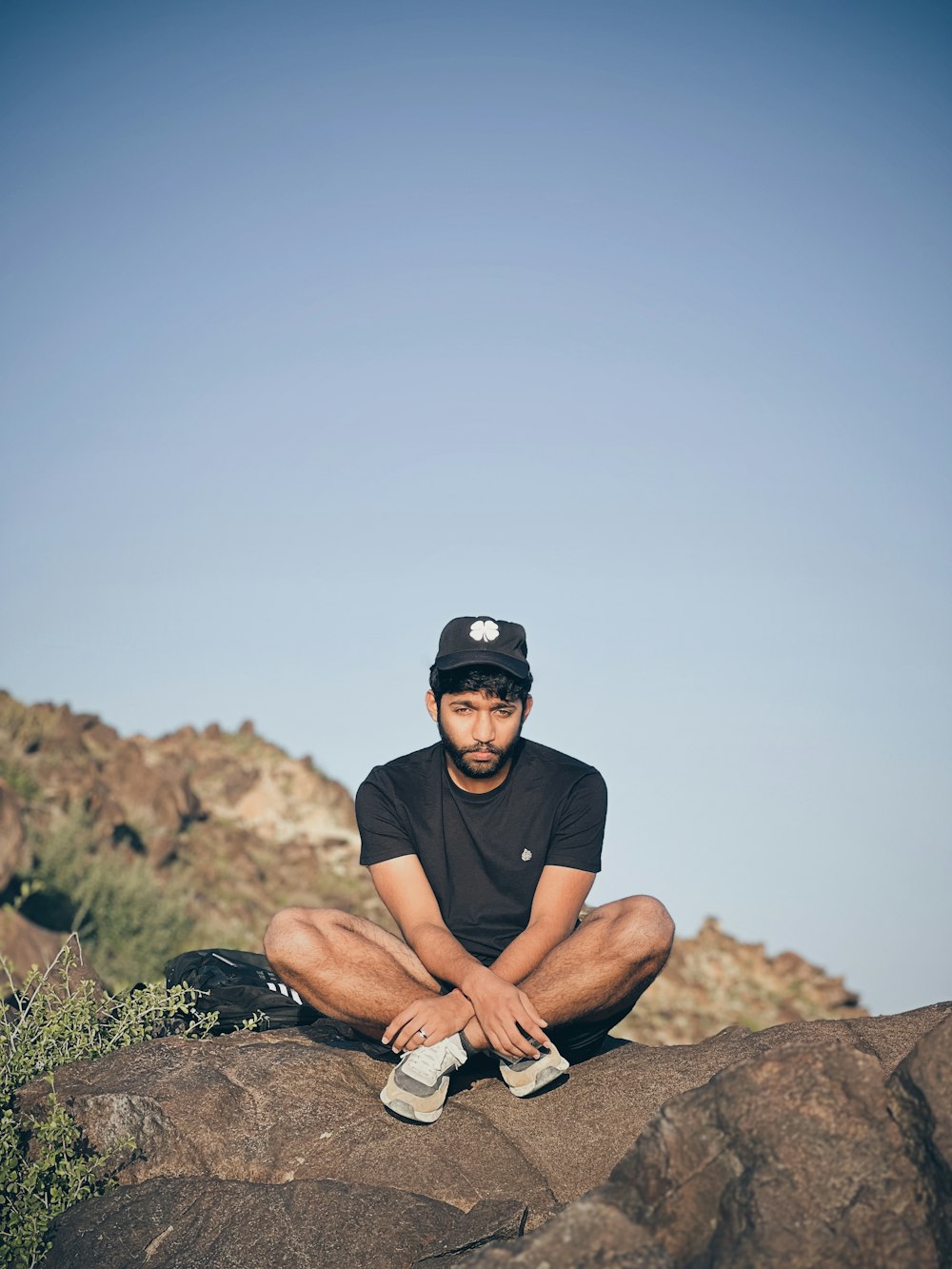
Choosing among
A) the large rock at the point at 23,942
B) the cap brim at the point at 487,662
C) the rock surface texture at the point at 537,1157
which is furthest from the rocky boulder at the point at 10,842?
the cap brim at the point at 487,662

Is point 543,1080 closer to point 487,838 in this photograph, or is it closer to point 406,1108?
point 406,1108

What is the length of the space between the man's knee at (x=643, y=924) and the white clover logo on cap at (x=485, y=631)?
4.34 ft

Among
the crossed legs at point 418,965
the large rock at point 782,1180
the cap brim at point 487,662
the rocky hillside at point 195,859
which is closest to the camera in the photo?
the large rock at point 782,1180

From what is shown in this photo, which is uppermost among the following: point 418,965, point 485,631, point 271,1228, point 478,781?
point 485,631

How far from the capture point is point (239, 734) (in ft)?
88.6

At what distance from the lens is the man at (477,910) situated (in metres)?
4.80

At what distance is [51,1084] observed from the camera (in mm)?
4641

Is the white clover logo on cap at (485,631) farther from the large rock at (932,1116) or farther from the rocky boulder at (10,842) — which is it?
the rocky boulder at (10,842)

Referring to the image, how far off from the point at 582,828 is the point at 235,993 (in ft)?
7.25

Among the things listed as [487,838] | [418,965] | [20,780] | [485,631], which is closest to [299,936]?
[418,965]

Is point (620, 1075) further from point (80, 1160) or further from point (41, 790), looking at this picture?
point (41, 790)

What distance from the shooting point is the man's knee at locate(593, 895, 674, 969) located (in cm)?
495

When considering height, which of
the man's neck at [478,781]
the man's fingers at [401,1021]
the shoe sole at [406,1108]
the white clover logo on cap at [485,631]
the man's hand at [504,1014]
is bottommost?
the shoe sole at [406,1108]

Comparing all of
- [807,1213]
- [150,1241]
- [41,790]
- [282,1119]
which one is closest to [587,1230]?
[807,1213]
